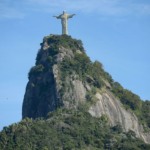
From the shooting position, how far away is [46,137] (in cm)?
19775

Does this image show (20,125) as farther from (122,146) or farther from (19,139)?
(122,146)

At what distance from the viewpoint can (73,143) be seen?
654ft

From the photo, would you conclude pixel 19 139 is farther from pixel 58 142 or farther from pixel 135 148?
pixel 135 148

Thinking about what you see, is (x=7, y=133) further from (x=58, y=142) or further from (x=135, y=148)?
(x=135, y=148)

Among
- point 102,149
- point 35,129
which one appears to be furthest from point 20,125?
point 102,149

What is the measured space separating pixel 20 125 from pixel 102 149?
48.7 feet

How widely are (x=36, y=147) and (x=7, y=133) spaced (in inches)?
252

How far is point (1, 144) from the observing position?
195750 mm

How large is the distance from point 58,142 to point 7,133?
29.6 ft

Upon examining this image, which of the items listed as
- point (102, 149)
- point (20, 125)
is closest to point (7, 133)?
point (20, 125)

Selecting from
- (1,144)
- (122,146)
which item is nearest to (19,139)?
(1,144)

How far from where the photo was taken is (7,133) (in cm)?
19862

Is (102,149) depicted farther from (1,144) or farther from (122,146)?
(1,144)

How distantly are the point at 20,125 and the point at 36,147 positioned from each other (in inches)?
243
